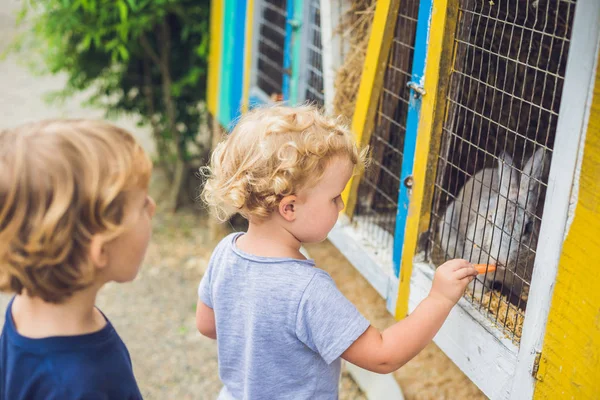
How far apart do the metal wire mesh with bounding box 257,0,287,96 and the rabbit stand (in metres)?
1.80

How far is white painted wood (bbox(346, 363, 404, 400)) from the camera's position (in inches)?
125

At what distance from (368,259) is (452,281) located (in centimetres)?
108

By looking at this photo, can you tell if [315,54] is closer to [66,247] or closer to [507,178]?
[507,178]

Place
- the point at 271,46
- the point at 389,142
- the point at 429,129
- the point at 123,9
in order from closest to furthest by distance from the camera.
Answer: the point at 429,129 < the point at 389,142 < the point at 271,46 < the point at 123,9

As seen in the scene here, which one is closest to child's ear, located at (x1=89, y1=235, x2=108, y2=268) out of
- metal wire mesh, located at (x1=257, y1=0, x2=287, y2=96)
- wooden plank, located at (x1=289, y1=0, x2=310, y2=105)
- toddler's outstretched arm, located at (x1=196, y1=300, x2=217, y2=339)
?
toddler's outstretched arm, located at (x1=196, y1=300, x2=217, y2=339)

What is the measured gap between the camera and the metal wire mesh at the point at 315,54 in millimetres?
3375

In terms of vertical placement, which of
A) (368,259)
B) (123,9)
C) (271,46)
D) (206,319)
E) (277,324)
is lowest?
(368,259)

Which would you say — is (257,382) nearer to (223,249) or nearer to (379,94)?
(223,249)

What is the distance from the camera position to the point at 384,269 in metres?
2.66

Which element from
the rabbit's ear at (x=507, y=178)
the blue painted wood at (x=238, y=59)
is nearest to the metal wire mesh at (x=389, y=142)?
the rabbit's ear at (x=507, y=178)

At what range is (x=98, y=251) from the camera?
4.34 ft

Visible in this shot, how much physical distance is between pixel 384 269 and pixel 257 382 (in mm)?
1049

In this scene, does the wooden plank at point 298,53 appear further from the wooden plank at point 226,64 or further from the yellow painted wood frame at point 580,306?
the yellow painted wood frame at point 580,306

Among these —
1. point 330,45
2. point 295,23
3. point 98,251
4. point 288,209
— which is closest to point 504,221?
point 288,209
